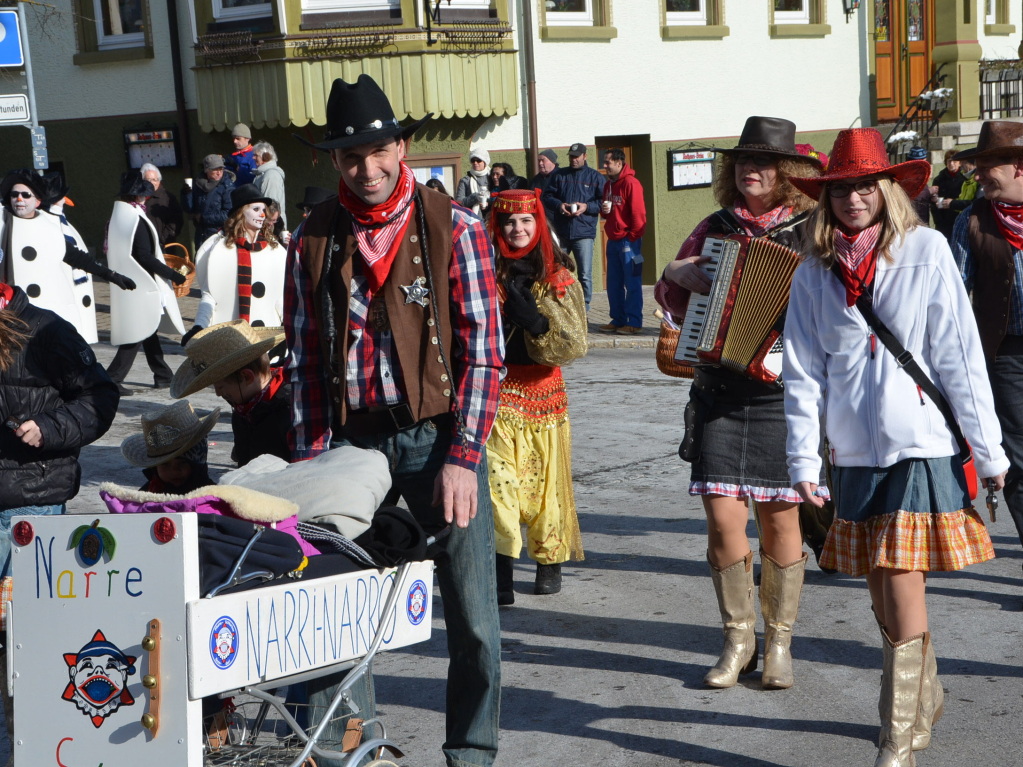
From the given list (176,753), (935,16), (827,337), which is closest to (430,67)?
(935,16)

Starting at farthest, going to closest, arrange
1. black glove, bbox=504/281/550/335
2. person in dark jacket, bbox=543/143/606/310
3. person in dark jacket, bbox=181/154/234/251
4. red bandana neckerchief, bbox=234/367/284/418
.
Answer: person in dark jacket, bbox=543/143/606/310
person in dark jacket, bbox=181/154/234/251
black glove, bbox=504/281/550/335
red bandana neckerchief, bbox=234/367/284/418

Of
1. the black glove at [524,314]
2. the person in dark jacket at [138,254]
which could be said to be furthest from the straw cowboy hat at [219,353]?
the person in dark jacket at [138,254]

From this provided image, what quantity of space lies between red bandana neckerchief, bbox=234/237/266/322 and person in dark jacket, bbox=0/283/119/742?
149 inches

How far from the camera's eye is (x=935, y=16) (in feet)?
78.2

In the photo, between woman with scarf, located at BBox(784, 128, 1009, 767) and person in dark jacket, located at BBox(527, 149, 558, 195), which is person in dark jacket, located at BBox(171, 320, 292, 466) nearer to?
woman with scarf, located at BBox(784, 128, 1009, 767)

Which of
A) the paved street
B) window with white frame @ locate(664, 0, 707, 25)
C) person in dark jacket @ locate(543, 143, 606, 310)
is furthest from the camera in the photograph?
window with white frame @ locate(664, 0, 707, 25)

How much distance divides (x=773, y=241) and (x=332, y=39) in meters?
12.9

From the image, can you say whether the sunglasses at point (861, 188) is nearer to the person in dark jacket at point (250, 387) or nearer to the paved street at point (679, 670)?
the paved street at point (679, 670)

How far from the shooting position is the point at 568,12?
19.0 metres

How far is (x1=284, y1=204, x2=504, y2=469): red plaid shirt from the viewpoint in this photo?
3797 millimetres

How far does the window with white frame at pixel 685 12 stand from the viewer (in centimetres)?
1994

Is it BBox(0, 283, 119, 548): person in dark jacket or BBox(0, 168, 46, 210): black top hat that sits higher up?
BBox(0, 168, 46, 210): black top hat

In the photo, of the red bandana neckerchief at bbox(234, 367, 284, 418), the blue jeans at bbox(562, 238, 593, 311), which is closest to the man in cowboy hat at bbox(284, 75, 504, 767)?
the red bandana neckerchief at bbox(234, 367, 284, 418)

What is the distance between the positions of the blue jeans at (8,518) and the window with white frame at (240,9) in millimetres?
13349
